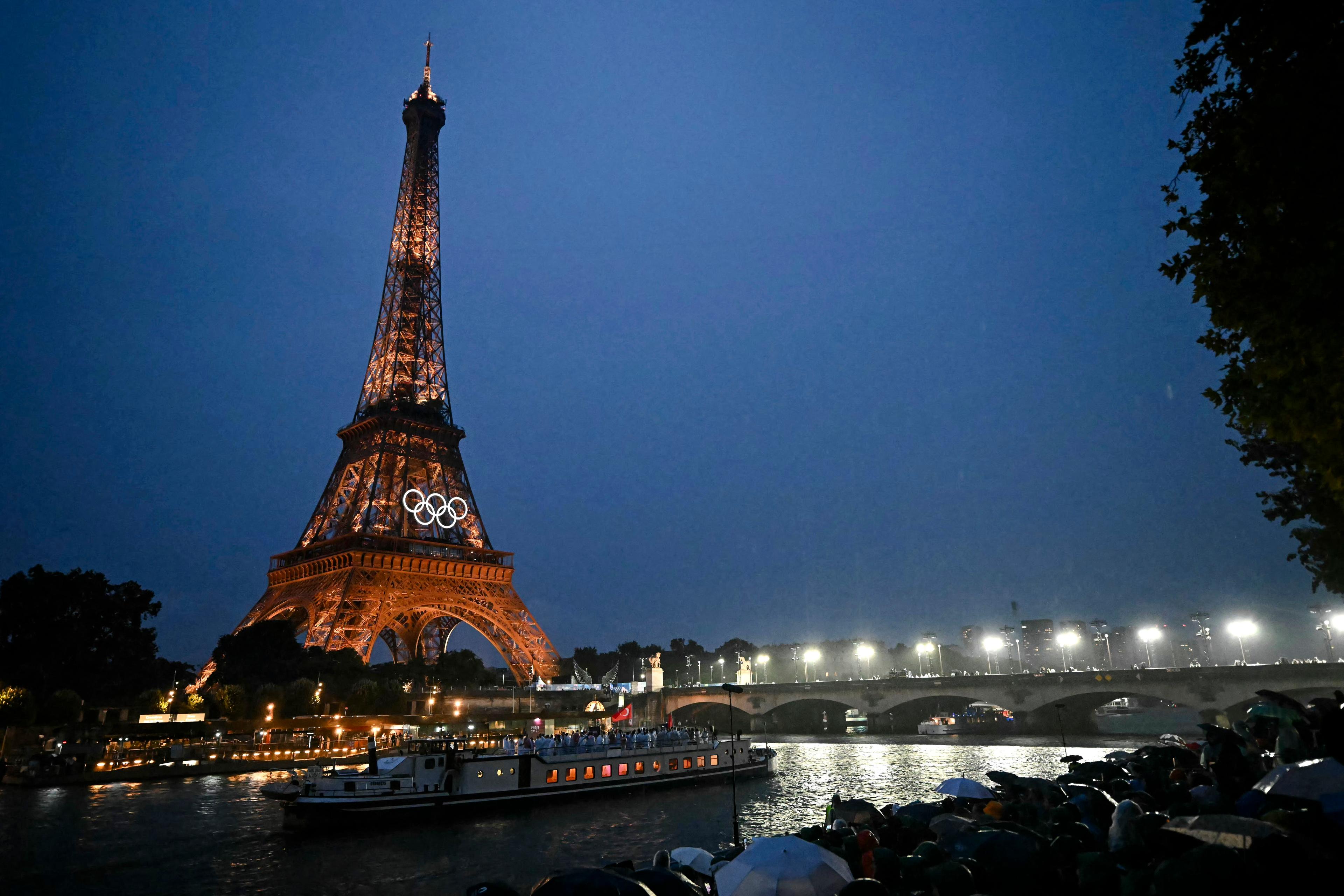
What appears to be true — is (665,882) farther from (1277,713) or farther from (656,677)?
(656,677)

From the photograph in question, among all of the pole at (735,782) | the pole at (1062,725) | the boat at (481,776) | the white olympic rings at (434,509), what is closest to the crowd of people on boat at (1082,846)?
the pole at (735,782)

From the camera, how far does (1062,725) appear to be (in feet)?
205

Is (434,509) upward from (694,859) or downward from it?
upward

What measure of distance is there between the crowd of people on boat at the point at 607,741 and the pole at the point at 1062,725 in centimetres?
2197

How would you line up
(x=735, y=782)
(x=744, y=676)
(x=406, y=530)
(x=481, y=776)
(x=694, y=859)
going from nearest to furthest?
1. (x=694, y=859)
2. (x=735, y=782)
3. (x=481, y=776)
4. (x=406, y=530)
5. (x=744, y=676)

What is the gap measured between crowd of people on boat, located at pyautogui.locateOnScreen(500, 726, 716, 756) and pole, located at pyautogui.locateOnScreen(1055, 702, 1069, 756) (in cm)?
2197

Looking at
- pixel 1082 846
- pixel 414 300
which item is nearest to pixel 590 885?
pixel 1082 846

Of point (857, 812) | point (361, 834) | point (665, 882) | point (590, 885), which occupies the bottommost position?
point (361, 834)

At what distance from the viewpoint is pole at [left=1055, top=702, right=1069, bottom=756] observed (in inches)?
2216

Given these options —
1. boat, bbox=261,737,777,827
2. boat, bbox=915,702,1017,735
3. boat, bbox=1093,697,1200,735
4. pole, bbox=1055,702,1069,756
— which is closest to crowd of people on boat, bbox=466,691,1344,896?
boat, bbox=261,737,777,827

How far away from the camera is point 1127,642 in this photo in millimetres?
177250

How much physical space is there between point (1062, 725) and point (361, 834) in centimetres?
5366

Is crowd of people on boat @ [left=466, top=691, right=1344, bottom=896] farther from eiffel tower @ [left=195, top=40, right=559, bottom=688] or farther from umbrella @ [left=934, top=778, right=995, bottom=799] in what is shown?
eiffel tower @ [left=195, top=40, right=559, bottom=688]

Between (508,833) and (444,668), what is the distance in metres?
51.4
